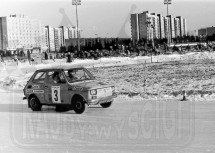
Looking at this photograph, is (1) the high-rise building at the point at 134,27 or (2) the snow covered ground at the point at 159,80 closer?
(2) the snow covered ground at the point at 159,80

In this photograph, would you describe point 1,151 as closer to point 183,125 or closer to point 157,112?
point 183,125

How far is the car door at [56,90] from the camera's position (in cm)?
1088

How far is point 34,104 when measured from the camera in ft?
38.5

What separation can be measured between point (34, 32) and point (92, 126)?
18550 centimetres

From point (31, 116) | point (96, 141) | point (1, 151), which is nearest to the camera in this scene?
point (1, 151)

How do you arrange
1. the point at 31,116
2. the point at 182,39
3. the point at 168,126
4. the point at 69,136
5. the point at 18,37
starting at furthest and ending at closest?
the point at 18,37 < the point at 182,39 < the point at 31,116 < the point at 168,126 < the point at 69,136

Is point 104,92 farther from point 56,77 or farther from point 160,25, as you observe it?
point 160,25

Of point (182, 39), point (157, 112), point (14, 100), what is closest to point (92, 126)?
point (157, 112)

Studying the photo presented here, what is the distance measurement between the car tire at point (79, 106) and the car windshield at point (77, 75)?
71 cm

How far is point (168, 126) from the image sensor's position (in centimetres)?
796

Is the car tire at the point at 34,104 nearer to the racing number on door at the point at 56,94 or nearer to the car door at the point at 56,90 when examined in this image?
the car door at the point at 56,90

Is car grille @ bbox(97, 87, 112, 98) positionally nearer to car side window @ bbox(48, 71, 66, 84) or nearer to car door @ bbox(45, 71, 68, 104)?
car door @ bbox(45, 71, 68, 104)

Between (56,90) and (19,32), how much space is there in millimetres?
177359

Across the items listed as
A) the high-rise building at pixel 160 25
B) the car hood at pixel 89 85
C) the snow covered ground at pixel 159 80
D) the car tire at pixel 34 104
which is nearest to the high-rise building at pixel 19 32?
the high-rise building at pixel 160 25
